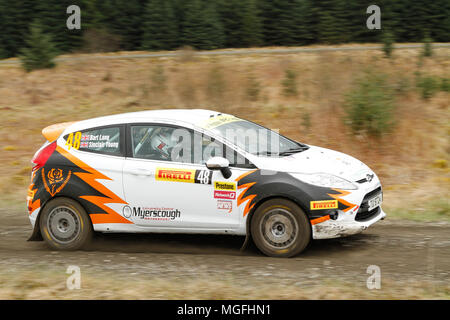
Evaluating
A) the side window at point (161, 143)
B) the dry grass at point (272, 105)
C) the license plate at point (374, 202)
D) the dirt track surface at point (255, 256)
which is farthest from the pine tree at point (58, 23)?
the license plate at point (374, 202)

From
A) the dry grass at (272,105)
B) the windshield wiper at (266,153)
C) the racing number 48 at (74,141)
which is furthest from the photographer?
the dry grass at (272,105)

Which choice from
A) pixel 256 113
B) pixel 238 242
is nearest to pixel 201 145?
pixel 238 242

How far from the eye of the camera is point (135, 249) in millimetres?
7984

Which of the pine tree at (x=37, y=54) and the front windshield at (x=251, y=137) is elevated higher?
the pine tree at (x=37, y=54)

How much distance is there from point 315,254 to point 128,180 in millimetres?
2481

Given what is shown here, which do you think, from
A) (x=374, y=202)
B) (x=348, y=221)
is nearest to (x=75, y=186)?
(x=348, y=221)

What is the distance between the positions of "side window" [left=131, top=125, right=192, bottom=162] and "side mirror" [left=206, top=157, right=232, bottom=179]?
39 cm

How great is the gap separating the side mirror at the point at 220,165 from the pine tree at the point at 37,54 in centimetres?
1762

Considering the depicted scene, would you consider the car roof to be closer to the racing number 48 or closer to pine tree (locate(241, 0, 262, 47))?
the racing number 48

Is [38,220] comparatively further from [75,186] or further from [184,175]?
[184,175]

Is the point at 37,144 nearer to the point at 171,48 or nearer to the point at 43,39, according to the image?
the point at 43,39

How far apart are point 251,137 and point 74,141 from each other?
7.65ft

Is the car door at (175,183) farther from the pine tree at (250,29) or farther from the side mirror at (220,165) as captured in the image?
the pine tree at (250,29)

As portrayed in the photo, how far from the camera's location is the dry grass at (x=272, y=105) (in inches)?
484
